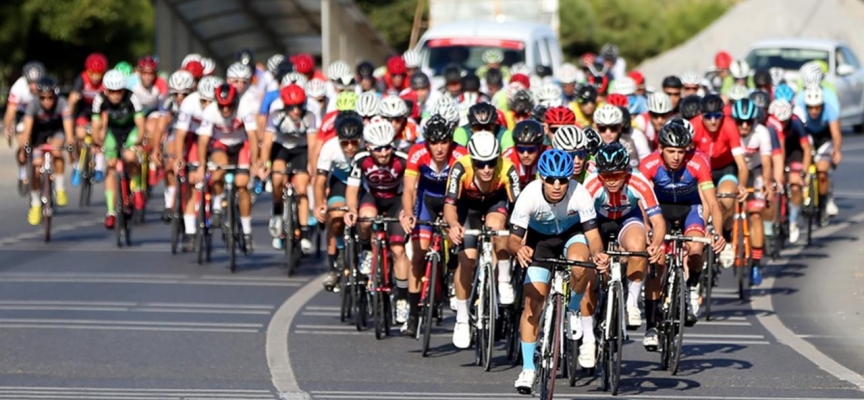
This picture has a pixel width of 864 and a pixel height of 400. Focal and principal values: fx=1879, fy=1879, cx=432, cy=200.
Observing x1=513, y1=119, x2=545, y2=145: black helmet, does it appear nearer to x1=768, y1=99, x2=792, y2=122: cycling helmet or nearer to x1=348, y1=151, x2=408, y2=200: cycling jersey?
x1=348, y1=151, x2=408, y2=200: cycling jersey

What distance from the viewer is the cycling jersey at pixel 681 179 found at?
1305 centimetres

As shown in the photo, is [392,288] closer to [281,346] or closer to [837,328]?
[281,346]

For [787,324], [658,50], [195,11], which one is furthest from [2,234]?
[658,50]

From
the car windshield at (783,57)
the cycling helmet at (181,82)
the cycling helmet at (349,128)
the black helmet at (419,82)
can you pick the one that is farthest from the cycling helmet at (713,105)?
the car windshield at (783,57)

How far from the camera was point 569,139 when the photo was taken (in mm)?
11398

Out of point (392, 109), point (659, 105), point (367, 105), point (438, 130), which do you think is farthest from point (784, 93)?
point (438, 130)

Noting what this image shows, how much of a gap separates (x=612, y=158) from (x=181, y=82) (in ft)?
31.0

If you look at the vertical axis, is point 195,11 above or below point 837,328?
above

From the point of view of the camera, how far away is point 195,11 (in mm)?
36438

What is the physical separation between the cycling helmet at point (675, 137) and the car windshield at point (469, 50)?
1411cm

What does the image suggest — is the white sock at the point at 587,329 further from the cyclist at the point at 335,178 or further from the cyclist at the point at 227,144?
the cyclist at the point at 227,144

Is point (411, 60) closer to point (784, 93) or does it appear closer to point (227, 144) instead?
point (784, 93)

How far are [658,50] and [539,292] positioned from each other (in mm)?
54928

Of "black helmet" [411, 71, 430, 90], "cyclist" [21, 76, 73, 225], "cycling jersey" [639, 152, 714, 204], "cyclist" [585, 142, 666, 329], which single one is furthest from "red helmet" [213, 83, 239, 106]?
"cyclist" [585, 142, 666, 329]
